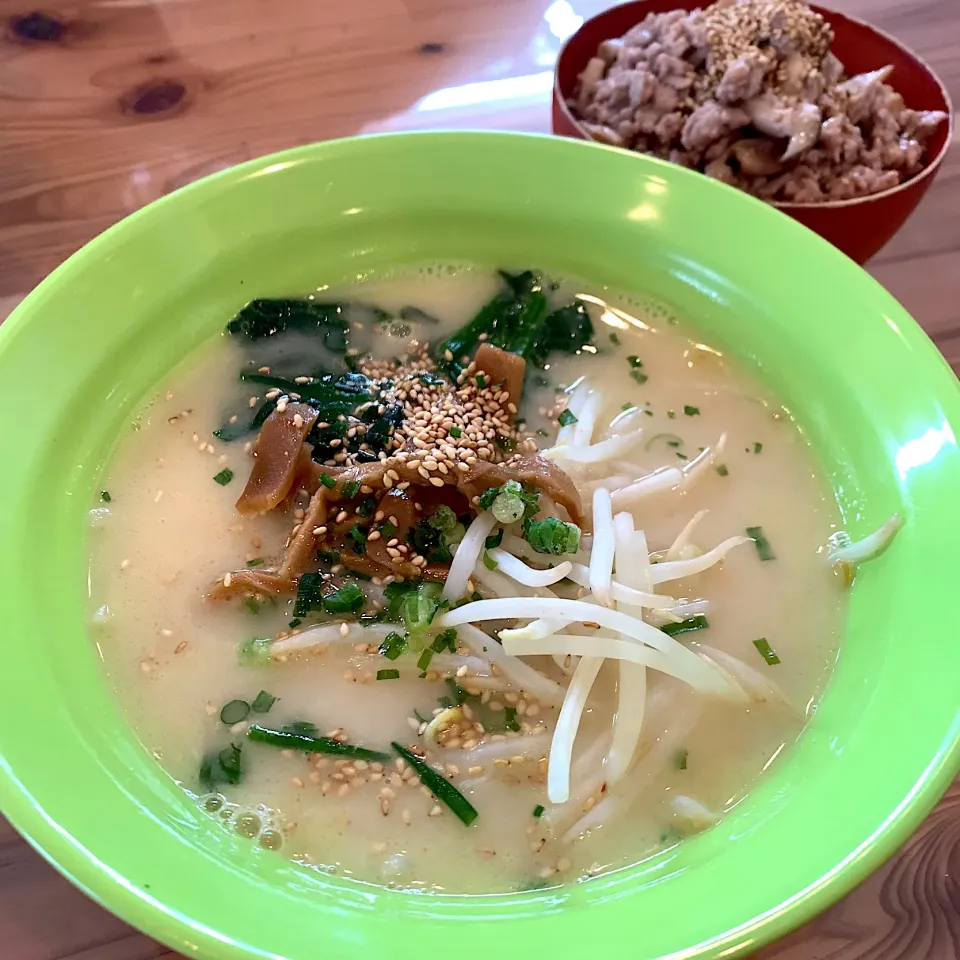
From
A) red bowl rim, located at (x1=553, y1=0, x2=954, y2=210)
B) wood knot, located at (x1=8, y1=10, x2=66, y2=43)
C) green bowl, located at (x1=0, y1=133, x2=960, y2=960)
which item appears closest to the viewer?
green bowl, located at (x1=0, y1=133, x2=960, y2=960)

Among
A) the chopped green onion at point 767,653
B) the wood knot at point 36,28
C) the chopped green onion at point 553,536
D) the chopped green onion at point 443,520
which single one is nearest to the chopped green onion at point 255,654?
the chopped green onion at point 443,520

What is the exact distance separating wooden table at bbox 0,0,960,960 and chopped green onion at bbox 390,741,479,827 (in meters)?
1.32

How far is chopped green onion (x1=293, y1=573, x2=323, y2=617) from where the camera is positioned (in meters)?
1.40

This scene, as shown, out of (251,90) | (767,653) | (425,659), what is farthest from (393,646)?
(251,90)

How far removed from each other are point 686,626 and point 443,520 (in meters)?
0.43

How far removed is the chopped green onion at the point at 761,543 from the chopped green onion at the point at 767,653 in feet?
0.55

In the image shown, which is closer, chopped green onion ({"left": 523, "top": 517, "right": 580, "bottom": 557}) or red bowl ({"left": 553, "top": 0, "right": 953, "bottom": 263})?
chopped green onion ({"left": 523, "top": 517, "right": 580, "bottom": 557})

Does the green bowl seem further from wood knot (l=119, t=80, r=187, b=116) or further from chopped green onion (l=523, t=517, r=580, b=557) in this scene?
wood knot (l=119, t=80, r=187, b=116)

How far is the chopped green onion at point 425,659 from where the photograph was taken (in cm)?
135

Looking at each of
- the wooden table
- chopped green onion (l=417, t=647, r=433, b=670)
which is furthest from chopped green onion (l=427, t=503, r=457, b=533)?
the wooden table

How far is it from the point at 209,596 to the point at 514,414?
630 millimetres

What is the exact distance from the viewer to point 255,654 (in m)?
1.36

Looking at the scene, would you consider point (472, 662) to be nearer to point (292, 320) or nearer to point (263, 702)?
point (263, 702)

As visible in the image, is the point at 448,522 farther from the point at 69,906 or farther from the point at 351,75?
the point at 351,75
